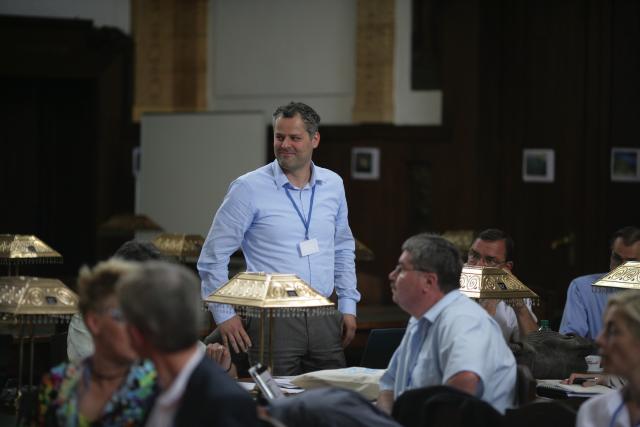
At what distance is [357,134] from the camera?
10.8 metres

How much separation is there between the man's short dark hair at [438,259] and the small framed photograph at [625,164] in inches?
274

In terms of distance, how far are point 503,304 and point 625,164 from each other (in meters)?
5.48

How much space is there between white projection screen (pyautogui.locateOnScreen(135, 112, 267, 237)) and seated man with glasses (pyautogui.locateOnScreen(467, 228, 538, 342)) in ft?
18.2

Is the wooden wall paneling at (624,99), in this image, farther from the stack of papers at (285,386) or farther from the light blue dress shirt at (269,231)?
the stack of papers at (285,386)

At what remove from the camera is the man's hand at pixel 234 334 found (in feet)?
15.2

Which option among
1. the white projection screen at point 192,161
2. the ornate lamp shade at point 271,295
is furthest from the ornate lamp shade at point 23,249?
the white projection screen at point 192,161

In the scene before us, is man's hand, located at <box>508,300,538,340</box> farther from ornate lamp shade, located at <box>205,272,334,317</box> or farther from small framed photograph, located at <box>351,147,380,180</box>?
small framed photograph, located at <box>351,147,380,180</box>

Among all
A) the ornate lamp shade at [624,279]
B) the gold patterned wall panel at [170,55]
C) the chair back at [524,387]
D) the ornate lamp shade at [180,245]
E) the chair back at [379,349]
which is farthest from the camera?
the gold patterned wall panel at [170,55]

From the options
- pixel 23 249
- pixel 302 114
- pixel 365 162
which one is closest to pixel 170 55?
pixel 365 162

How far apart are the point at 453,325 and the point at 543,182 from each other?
7182 mm

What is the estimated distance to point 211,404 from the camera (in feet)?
8.06

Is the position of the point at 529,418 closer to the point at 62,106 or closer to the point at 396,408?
the point at 396,408

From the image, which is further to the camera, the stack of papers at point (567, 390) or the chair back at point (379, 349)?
the chair back at point (379, 349)

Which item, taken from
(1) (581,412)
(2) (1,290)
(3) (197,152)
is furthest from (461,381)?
(3) (197,152)
